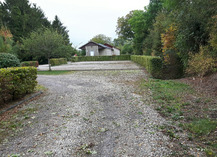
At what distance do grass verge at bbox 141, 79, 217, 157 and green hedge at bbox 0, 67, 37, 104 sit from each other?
490 cm

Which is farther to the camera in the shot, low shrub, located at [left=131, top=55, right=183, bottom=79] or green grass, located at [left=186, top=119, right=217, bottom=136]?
low shrub, located at [left=131, top=55, right=183, bottom=79]

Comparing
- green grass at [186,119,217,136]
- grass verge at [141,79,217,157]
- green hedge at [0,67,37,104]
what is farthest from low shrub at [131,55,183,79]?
green hedge at [0,67,37,104]

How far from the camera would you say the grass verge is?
9.18ft

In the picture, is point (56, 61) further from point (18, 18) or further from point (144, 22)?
point (144, 22)

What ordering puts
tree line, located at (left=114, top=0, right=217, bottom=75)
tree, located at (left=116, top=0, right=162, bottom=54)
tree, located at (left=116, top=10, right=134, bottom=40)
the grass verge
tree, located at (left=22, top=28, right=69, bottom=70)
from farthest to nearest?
tree, located at (left=116, top=10, right=134, bottom=40), tree, located at (left=116, top=0, right=162, bottom=54), tree, located at (left=22, top=28, right=69, bottom=70), tree line, located at (left=114, top=0, right=217, bottom=75), the grass verge

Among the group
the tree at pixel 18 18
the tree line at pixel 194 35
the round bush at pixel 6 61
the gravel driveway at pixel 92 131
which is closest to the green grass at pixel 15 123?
the gravel driveway at pixel 92 131

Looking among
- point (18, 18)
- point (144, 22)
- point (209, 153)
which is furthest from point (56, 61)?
point (209, 153)

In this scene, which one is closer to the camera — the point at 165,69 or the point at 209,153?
the point at 209,153

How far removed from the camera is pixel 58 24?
45.5 m

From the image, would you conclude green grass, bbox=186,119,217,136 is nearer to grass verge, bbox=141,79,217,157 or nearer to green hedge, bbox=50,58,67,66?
grass verge, bbox=141,79,217,157

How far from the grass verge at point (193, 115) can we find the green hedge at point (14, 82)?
490cm

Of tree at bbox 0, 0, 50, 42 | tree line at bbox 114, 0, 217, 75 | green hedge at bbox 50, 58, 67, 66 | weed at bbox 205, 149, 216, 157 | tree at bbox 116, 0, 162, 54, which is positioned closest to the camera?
weed at bbox 205, 149, 216, 157

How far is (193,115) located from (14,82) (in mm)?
5804

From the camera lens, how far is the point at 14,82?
17.3 feet
